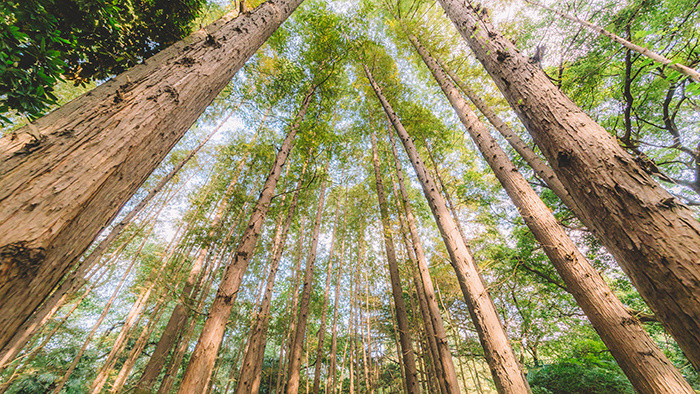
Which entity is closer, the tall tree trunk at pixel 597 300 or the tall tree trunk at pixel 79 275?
the tall tree trunk at pixel 597 300

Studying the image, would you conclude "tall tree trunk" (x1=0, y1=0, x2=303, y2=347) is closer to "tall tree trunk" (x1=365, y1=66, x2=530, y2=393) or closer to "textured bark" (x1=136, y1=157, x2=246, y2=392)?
"tall tree trunk" (x1=365, y1=66, x2=530, y2=393)

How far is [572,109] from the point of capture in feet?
4.43

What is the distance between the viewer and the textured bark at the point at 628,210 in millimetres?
790

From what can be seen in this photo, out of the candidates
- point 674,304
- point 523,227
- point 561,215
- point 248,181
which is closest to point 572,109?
point 674,304

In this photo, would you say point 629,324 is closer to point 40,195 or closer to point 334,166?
point 40,195

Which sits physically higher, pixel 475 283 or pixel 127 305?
pixel 127 305

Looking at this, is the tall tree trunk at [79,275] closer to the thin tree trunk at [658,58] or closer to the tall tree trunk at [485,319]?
the tall tree trunk at [485,319]

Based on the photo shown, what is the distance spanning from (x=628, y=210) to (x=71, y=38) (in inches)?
151

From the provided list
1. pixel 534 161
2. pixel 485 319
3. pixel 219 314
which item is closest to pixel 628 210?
pixel 485 319

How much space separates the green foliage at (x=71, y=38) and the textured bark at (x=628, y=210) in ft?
10.4

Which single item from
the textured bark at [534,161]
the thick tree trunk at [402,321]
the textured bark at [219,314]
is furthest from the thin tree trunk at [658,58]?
the textured bark at [219,314]

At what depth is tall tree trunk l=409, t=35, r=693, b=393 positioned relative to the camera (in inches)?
71.6

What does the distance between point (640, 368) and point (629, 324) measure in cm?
34

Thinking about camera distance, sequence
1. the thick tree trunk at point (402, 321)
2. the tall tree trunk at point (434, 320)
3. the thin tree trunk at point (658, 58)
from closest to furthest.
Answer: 1. the thin tree trunk at point (658, 58)
2. the tall tree trunk at point (434, 320)
3. the thick tree trunk at point (402, 321)
